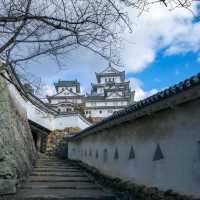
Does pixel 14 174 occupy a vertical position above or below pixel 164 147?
below

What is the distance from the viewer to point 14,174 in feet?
24.0

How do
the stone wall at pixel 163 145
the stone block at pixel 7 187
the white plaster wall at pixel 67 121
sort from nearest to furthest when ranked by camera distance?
the stone wall at pixel 163 145 → the stone block at pixel 7 187 → the white plaster wall at pixel 67 121

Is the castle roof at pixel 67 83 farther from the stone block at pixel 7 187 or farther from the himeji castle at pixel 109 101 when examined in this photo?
A: the stone block at pixel 7 187

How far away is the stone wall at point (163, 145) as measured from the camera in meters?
4.34

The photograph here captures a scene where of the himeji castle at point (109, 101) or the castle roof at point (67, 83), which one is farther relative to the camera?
the castle roof at point (67, 83)

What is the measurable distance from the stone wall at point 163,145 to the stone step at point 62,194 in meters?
0.78

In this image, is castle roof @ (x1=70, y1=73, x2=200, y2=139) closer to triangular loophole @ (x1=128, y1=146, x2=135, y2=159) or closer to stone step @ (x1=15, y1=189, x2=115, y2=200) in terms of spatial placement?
triangular loophole @ (x1=128, y1=146, x2=135, y2=159)

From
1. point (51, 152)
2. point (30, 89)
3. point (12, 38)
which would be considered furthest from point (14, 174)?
point (51, 152)

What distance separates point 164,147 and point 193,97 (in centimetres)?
148

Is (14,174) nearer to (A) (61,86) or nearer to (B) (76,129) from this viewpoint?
(B) (76,129)

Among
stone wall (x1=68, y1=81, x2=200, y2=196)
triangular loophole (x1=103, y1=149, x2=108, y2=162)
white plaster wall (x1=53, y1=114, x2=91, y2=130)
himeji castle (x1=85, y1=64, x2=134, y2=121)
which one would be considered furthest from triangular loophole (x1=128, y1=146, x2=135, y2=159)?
himeji castle (x1=85, y1=64, x2=134, y2=121)

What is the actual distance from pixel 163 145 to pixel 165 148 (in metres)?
0.09

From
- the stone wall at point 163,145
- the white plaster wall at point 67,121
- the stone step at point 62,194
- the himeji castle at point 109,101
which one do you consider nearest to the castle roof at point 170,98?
the stone wall at point 163,145

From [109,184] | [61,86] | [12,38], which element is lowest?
[109,184]
